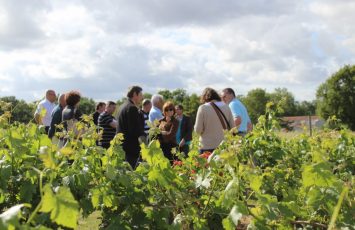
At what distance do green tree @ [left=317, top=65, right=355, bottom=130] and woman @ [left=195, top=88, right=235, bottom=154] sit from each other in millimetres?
51134

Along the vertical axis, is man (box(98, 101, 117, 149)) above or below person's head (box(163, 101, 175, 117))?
below

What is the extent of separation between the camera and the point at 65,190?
1.22 m

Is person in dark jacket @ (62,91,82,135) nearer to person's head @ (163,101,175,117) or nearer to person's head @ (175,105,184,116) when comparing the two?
person's head @ (163,101,175,117)

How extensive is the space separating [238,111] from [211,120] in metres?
1.10

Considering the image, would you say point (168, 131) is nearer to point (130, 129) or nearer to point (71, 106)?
point (130, 129)

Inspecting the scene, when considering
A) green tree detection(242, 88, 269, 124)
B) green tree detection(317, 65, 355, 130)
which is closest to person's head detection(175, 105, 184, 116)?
green tree detection(317, 65, 355, 130)

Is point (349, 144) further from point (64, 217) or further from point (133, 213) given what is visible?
point (64, 217)

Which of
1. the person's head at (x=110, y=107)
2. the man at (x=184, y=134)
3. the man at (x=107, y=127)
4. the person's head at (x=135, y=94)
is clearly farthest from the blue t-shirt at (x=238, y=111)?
the person's head at (x=110, y=107)

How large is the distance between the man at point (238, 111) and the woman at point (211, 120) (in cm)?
80

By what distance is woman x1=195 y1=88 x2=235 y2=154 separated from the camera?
588cm

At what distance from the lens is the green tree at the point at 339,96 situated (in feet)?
181

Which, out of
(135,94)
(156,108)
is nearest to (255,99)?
(156,108)

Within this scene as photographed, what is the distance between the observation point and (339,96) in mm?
56719

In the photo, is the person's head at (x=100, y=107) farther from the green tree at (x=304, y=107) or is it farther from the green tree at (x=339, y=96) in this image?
the green tree at (x=304, y=107)
